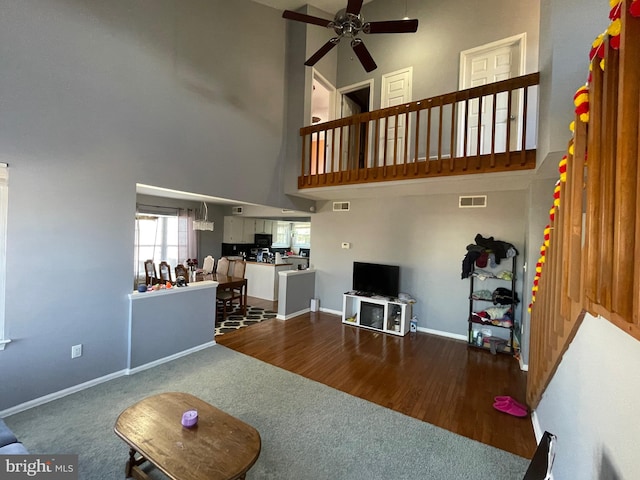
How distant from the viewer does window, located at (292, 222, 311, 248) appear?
10.3 meters

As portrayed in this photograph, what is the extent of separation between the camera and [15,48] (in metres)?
2.23

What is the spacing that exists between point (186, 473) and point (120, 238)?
2469mm

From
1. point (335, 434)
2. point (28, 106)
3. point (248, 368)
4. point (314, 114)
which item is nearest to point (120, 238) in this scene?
point (28, 106)

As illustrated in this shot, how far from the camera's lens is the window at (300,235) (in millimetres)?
10281

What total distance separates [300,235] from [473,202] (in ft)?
22.3

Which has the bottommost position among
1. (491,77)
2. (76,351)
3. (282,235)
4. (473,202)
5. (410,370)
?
(410,370)

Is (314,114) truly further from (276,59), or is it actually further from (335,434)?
(335,434)

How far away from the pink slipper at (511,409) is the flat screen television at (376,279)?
2.34m

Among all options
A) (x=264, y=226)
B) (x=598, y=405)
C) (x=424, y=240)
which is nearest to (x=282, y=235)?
(x=264, y=226)

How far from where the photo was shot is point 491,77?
4367 millimetres

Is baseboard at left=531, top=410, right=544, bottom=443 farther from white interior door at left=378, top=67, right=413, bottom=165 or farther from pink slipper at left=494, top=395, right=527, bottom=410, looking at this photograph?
white interior door at left=378, top=67, right=413, bottom=165

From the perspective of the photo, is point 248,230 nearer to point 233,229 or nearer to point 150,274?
point 233,229

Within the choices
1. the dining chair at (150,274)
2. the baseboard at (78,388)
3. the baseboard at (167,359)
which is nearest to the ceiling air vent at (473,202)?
the baseboard at (167,359)

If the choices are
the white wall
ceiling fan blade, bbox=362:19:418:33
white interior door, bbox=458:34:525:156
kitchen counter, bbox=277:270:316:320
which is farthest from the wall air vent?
the white wall
